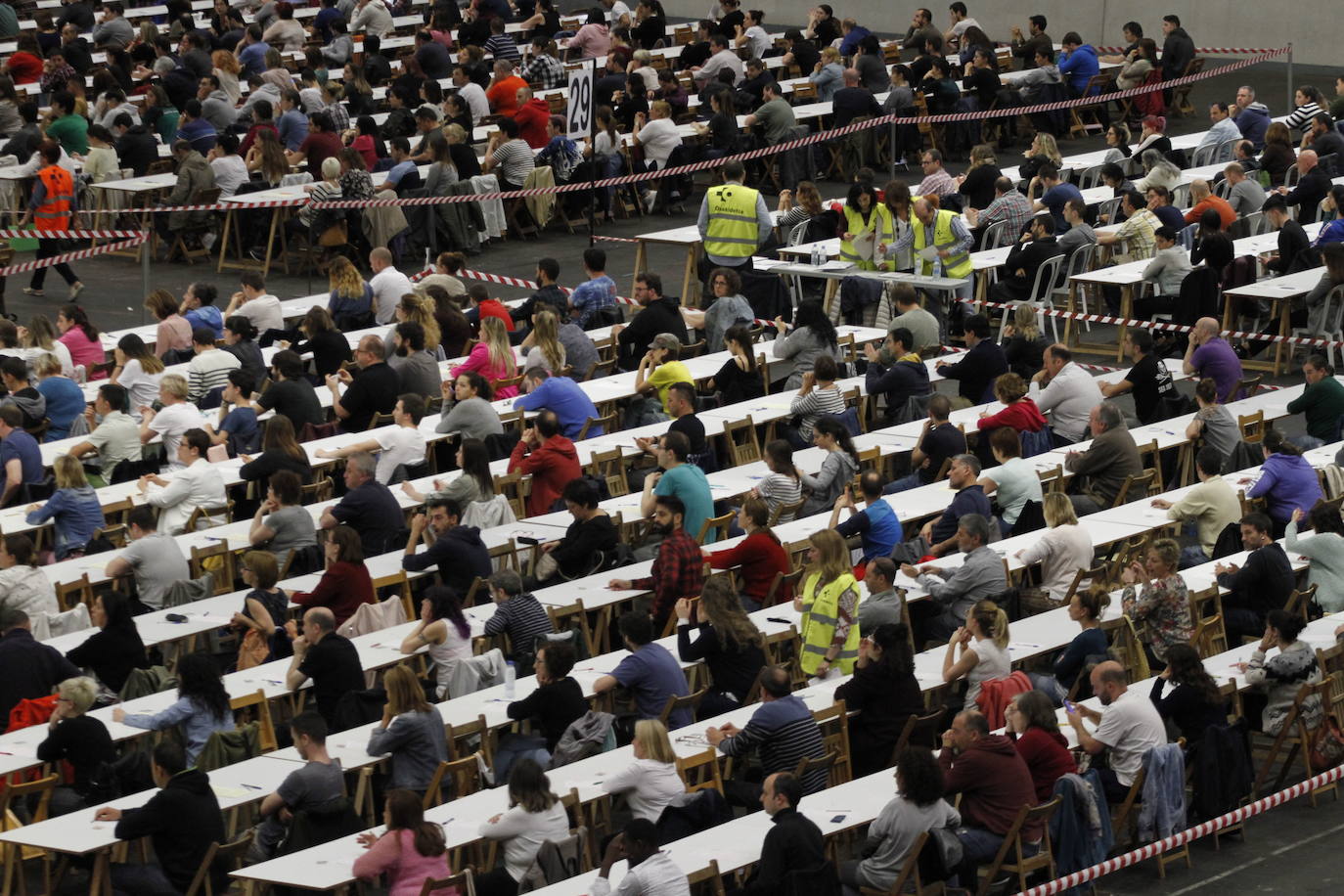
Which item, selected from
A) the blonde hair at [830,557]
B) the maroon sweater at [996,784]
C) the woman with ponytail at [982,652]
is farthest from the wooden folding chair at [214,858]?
the woman with ponytail at [982,652]

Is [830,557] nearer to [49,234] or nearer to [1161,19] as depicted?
[49,234]

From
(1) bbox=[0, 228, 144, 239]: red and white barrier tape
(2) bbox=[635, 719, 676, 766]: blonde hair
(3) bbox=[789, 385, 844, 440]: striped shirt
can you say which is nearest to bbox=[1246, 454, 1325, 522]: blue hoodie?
(3) bbox=[789, 385, 844, 440]: striped shirt

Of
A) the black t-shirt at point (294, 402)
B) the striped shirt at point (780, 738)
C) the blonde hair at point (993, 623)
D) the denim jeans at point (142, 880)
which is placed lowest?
the denim jeans at point (142, 880)

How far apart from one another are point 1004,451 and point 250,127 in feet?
41.2

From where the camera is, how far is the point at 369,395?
51.0ft

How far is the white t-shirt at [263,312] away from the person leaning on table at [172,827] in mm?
7888

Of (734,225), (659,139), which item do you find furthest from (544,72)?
(734,225)

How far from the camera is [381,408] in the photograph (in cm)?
1566

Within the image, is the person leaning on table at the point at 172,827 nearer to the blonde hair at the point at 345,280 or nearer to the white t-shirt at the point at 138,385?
the white t-shirt at the point at 138,385

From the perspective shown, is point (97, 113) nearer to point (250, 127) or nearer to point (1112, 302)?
point (250, 127)

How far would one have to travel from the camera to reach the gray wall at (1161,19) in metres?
30.9

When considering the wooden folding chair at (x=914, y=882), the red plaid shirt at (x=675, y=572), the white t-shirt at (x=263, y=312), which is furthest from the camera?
the white t-shirt at (x=263, y=312)

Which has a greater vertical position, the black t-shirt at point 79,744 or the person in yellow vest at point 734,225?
the person in yellow vest at point 734,225

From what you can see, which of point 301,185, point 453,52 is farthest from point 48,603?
point 453,52
